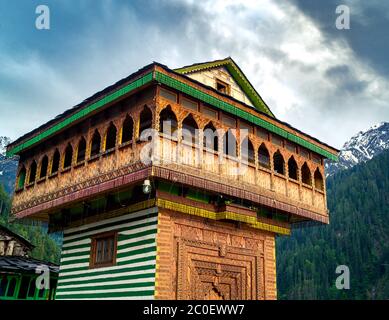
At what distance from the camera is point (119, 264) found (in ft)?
49.5

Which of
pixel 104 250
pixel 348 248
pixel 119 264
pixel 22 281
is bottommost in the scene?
pixel 119 264

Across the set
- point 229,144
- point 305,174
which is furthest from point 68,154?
point 305,174

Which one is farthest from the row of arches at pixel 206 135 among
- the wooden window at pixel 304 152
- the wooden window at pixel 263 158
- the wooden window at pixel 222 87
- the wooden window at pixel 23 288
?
→ the wooden window at pixel 23 288

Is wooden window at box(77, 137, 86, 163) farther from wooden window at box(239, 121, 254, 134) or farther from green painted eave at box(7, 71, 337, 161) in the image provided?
wooden window at box(239, 121, 254, 134)

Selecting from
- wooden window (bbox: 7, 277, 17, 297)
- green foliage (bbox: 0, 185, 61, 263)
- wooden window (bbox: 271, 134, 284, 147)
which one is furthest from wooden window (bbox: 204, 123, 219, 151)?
green foliage (bbox: 0, 185, 61, 263)

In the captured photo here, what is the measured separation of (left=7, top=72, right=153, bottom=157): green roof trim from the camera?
1401 cm

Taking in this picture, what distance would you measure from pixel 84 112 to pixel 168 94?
3.56 metres

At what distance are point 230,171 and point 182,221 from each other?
229cm

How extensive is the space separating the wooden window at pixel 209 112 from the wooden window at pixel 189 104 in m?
0.34

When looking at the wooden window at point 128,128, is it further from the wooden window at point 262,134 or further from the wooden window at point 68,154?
the wooden window at point 262,134

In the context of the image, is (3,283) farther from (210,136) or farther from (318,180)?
(318,180)

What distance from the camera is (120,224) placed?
617 inches

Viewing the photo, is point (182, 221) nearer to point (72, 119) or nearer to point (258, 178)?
point (258, 178)
